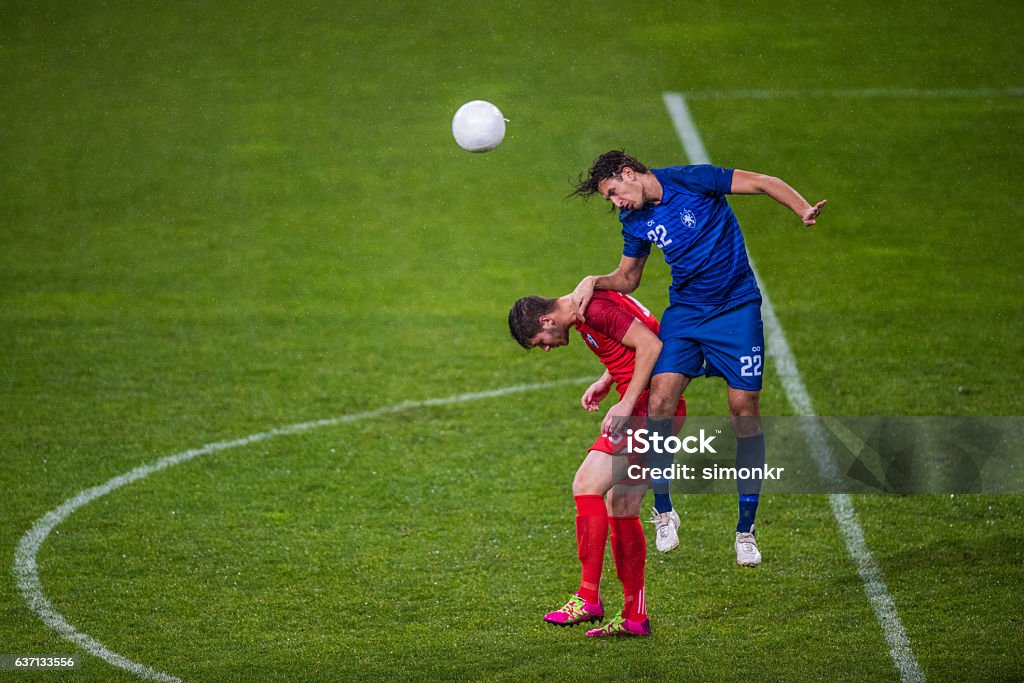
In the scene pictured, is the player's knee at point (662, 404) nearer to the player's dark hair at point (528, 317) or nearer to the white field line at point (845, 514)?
the player's dark hair at point (528, 317)

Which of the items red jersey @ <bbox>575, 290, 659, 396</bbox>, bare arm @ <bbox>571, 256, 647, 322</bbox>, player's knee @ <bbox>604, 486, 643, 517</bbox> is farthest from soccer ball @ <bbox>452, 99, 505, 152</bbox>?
player's knee @ <bbox>604, 486, 643, 517</bbox>

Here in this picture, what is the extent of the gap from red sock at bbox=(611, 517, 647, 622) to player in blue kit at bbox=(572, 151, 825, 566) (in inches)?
17.3

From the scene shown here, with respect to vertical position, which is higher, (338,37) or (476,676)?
(338,37)

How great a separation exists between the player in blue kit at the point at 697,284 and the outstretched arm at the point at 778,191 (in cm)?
2

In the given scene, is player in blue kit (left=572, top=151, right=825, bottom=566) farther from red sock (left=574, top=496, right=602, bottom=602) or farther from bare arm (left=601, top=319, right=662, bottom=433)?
red sock (left=574, top=496, right=602, bottom=602)

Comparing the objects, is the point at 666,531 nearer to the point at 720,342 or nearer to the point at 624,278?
the point at 720,342

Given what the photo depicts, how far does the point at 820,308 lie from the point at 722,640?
21.5ft

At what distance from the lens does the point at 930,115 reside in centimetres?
1881

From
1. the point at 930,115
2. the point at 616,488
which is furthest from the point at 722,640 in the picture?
the point at 930,115

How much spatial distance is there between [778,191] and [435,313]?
22.9ft

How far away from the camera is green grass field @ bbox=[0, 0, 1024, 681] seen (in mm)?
7914

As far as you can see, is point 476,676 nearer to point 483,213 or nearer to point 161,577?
point 161,577

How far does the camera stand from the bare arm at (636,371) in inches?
278

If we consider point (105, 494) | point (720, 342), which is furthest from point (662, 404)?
point (105, 494)
